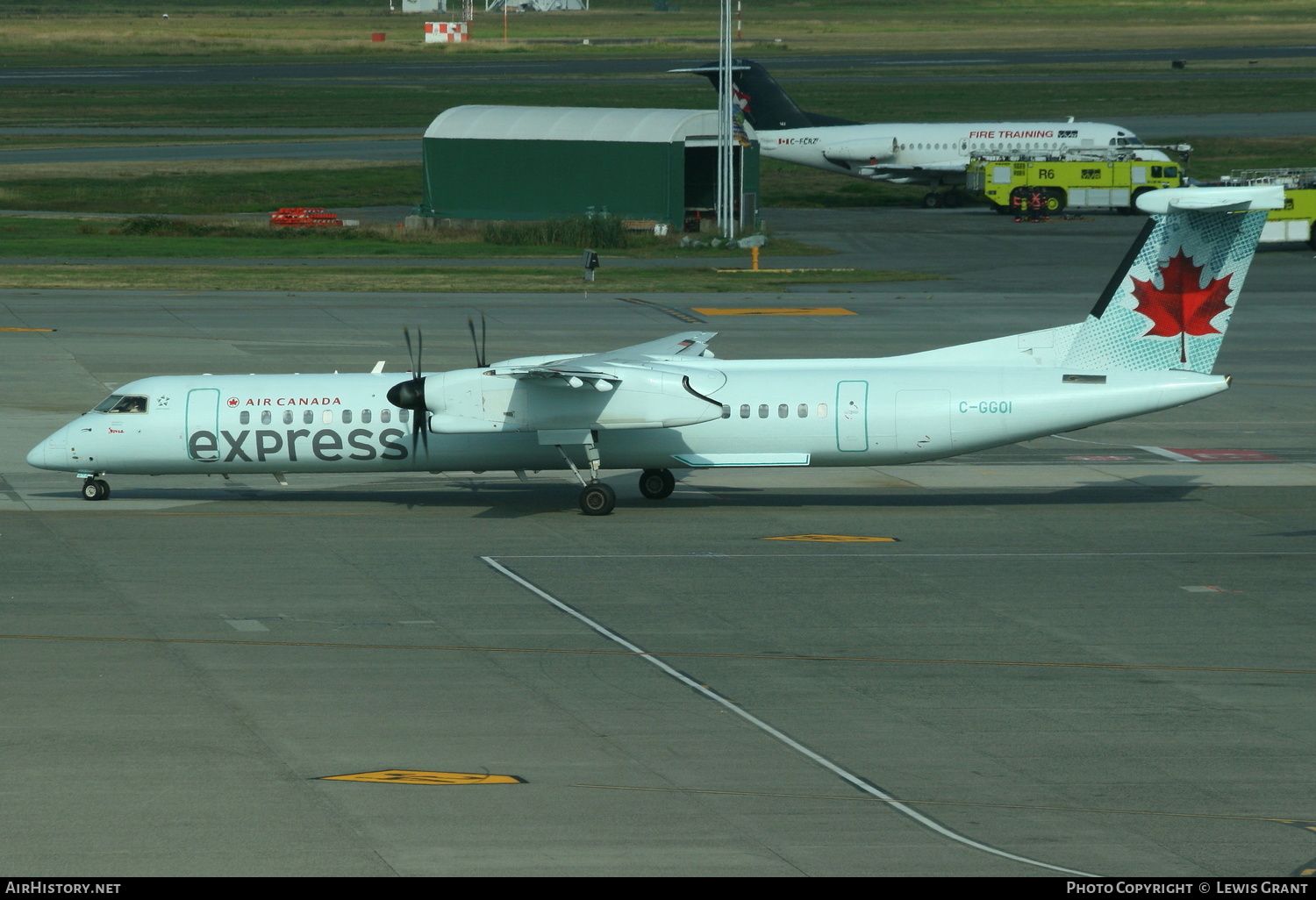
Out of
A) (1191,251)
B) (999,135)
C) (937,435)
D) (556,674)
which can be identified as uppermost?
(999,135)

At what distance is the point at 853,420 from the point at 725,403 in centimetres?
246

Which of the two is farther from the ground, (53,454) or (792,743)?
(53,454)

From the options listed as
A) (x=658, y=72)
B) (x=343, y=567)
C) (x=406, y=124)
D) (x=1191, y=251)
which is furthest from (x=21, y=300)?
(x=658, y=72)

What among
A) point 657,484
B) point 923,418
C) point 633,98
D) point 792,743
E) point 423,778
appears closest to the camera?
point 423,778

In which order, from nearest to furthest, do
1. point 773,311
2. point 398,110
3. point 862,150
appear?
point 773,311 → point 862,150 → point 398,110

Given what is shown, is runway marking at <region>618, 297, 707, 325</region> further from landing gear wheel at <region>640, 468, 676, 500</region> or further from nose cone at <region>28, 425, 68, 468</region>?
nose cone at <region>28, 425, 68, 468</region>

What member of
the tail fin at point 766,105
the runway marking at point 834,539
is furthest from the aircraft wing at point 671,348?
the tail fin at point 766,105

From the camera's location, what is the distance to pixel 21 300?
57.8m

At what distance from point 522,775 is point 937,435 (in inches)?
592

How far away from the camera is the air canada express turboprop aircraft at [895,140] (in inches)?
3324

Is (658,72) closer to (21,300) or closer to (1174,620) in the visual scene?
(21,300)

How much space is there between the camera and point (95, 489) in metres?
31.2

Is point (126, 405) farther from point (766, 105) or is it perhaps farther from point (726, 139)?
point (766, 105)

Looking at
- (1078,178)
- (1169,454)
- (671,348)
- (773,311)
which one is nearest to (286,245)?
(773,311)
